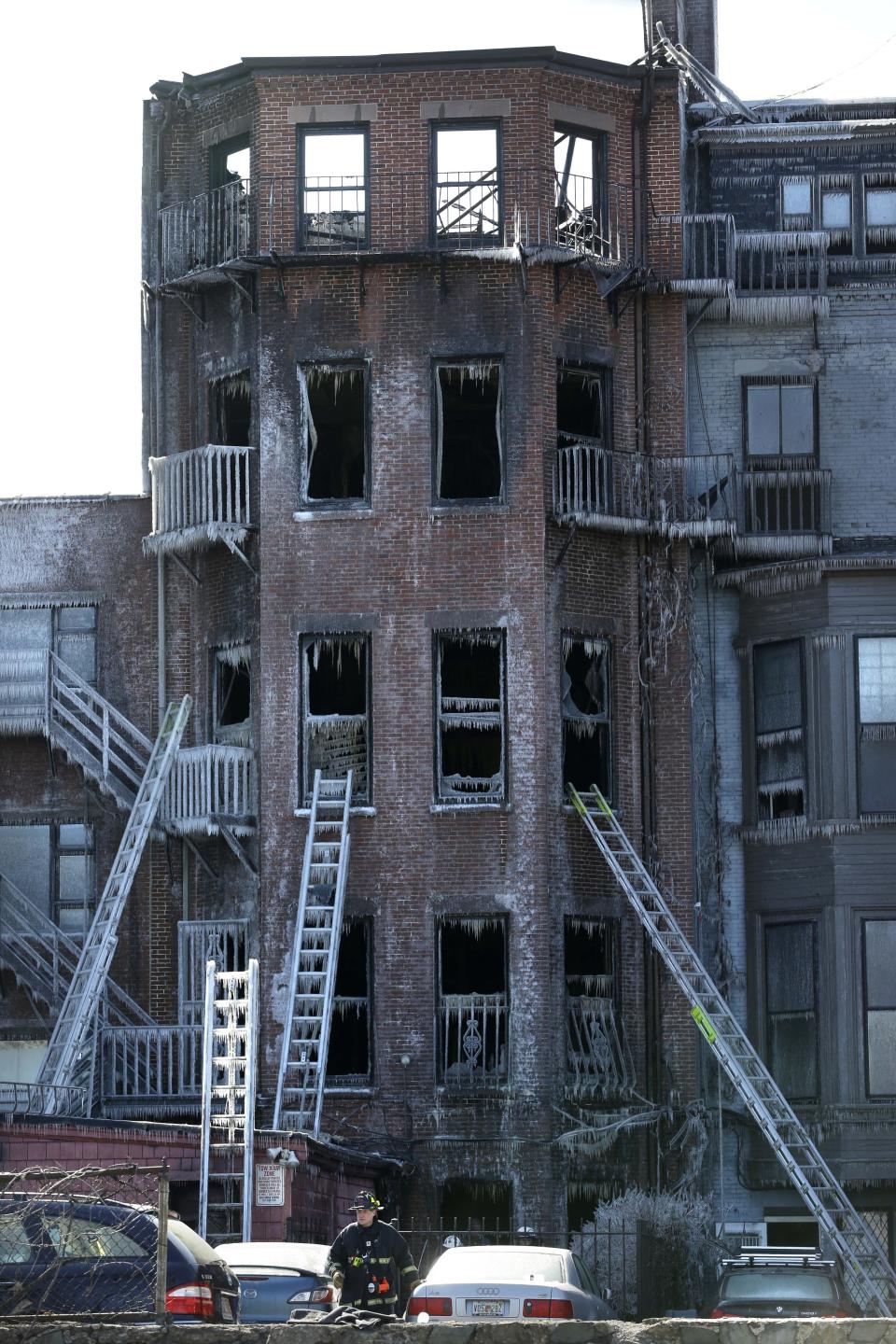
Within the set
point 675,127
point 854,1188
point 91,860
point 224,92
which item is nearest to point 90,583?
point 91,860

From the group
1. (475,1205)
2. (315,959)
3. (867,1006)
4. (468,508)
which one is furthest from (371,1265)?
(468,508)

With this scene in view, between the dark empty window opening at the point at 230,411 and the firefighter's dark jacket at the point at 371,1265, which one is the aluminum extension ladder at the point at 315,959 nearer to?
the dark empty window opening at the point at 230,411

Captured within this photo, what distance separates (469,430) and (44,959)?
31.3 feet

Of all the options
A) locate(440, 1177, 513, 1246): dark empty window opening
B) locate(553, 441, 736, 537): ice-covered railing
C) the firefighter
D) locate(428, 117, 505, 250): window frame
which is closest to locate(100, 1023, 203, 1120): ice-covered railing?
locate(440, 1177, 513, 1246): dark empty window opening

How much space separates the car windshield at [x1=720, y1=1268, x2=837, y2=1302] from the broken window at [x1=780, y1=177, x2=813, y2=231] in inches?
719

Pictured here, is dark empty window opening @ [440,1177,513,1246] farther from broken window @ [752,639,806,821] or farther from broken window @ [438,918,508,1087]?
broken window @ [752,639,806,821]

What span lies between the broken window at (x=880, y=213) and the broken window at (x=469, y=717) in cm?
877

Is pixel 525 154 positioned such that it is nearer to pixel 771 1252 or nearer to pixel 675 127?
pixel 675 127

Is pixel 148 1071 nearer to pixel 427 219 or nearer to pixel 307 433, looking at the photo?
pixel 307 433

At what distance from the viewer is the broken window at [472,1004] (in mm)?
35250

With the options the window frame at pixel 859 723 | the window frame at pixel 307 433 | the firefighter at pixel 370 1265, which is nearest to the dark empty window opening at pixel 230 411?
the window frame at pixel 307 433

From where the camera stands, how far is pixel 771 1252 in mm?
29172

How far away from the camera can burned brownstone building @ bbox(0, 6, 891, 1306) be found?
35219 mm

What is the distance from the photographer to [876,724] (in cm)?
3634
